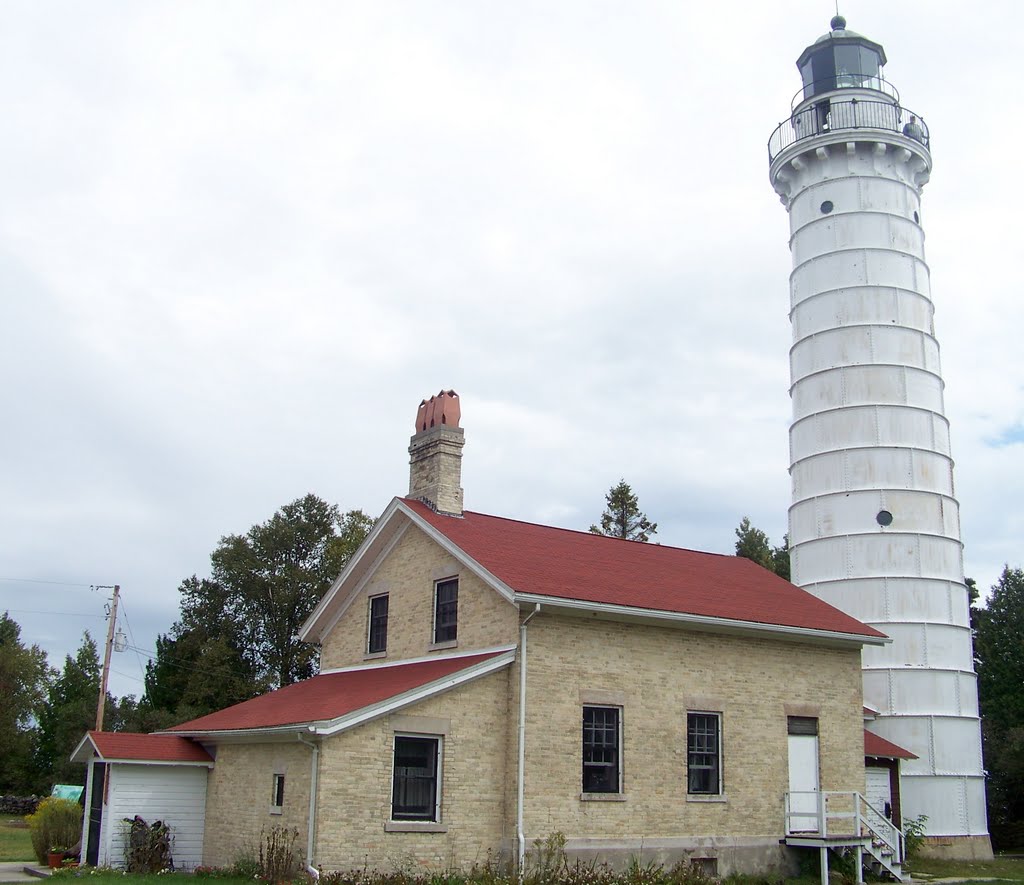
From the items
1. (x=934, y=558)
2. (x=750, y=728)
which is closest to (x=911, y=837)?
(x=934, y=558)

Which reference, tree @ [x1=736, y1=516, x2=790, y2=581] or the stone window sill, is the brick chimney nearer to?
the stone window sill

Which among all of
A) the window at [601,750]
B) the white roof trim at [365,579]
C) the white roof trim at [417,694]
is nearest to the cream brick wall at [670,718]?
the window at [601,750]

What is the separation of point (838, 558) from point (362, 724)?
17083 mm

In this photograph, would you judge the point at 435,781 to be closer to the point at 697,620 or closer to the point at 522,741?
the point at 522,741

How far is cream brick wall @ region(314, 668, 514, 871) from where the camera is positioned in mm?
15672

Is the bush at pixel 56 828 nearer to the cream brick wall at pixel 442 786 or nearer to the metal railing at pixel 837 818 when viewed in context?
the cream brick wall at pixel 442 786

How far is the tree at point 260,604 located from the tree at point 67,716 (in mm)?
3359

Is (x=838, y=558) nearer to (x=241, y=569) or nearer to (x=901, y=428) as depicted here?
(x=901, y=428)

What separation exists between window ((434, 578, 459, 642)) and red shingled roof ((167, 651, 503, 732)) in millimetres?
479

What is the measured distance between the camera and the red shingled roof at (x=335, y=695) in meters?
17.0

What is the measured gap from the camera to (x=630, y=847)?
17.8 metres

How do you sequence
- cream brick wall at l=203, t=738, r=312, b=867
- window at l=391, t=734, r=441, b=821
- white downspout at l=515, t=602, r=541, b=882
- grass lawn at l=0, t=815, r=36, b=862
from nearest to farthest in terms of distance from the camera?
window at l=391, t=734, r=441, b=821
cream brick wall at l=203, t=738, r=312, b=867
white downspout at l=515, t=602, r=541, b=882
grass lawn at l=0, t=815, r=36, b=862

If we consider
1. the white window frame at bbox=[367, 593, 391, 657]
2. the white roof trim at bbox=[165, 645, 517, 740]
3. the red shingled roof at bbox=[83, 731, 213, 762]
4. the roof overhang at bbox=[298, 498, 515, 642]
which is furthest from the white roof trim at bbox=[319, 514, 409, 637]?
the red shingled roof at bbox=[83, 731, 213, 762]

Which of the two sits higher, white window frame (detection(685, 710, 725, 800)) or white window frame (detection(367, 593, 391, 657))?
white window frame (detection(367, 593, 391, 657))
